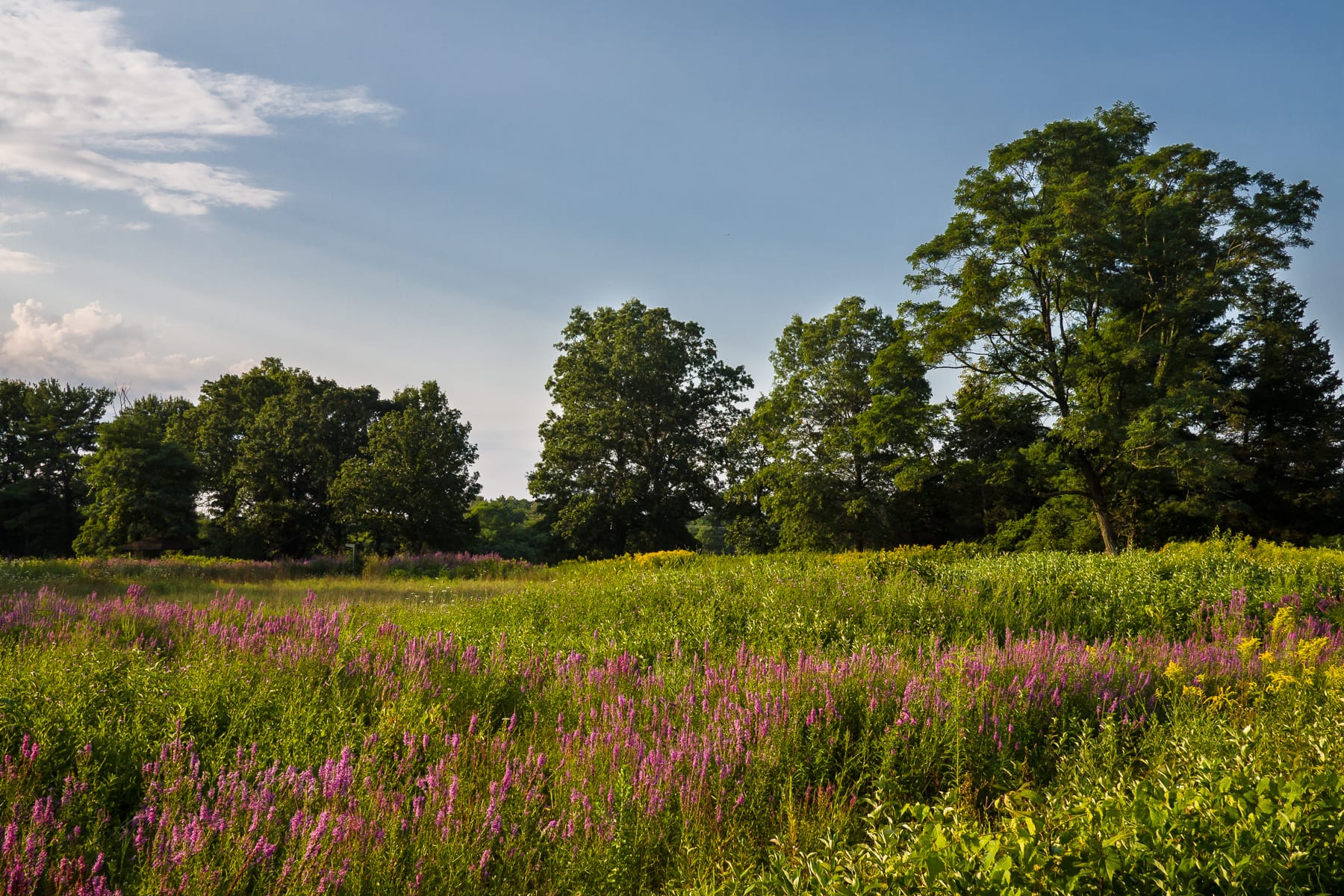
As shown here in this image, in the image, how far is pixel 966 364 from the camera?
79.3 feet

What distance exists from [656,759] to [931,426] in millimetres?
24568

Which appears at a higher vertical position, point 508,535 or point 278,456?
point 278,456

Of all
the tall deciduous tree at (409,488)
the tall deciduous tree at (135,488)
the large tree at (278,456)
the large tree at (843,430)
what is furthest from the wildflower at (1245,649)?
the tall deciduous tree at (135,488)

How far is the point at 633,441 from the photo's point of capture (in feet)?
109

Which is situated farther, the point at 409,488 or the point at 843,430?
the point at 409,488

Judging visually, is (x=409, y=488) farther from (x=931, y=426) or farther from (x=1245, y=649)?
(x=1245, y=649)

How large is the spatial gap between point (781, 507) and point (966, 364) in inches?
322

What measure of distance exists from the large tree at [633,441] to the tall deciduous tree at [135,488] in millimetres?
16463

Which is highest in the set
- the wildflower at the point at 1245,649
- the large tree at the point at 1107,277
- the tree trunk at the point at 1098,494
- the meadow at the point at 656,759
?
the large tree at the point at 1107,277

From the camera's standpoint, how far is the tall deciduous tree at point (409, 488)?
30.5 m

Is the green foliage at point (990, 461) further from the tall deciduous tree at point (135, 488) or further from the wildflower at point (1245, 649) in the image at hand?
the tall deciduous tree at point (135, 488)

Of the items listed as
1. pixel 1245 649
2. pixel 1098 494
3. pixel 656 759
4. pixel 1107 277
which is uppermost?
pixel 1107 277

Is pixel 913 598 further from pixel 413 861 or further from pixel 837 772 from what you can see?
pixel 413 861

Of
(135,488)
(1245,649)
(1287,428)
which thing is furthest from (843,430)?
(135,488)
